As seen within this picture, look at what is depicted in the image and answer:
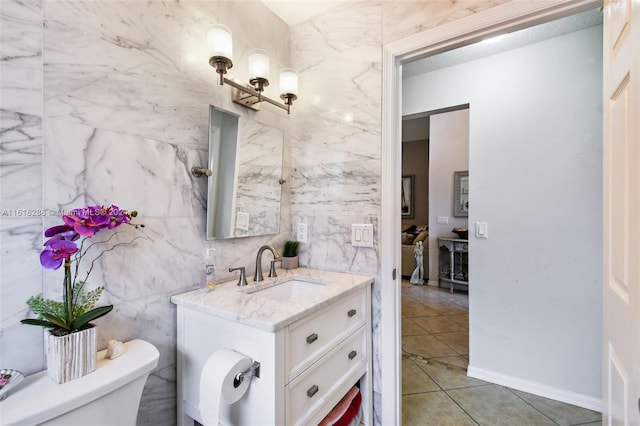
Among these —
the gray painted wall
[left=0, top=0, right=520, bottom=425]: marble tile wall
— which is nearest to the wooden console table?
the gray painted wall

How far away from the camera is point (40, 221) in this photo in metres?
0.93

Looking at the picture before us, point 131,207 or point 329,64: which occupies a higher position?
point 329,64

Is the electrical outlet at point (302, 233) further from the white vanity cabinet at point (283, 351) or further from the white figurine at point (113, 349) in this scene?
the white figurine at point (113, 349)

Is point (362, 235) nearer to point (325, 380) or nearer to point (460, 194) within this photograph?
point (325, 380)

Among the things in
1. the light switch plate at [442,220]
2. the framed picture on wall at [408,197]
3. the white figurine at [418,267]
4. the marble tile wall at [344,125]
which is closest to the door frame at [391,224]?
the marble tile wall at [344,125]

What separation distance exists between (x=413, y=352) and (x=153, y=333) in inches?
89.0

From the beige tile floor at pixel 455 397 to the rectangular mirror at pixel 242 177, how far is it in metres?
1.54

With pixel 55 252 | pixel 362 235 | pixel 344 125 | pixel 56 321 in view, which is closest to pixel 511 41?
pixel 344 125

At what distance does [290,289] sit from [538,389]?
194 cm

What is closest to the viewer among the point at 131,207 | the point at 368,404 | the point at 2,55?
the point at 2,55

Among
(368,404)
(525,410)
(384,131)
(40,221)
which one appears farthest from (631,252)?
(525,410)

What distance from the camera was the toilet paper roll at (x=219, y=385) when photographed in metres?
0.94

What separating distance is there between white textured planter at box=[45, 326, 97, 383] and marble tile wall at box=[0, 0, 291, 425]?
0.14 m

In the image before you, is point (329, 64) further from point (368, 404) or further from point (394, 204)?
point (368, 404)
